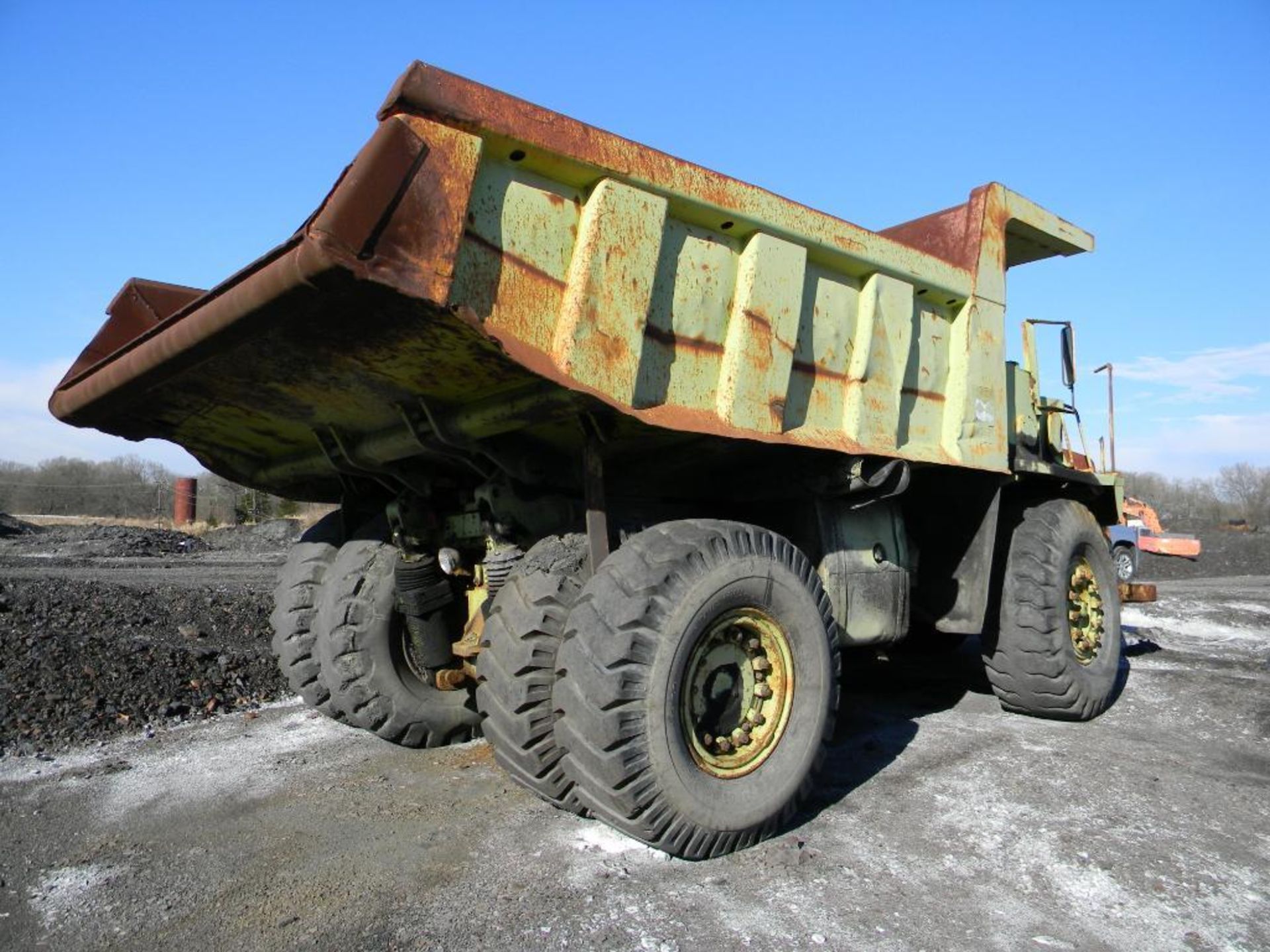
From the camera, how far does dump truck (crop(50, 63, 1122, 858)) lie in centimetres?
297

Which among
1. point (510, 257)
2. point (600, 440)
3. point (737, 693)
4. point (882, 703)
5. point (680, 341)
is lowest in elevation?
point (882, 703)

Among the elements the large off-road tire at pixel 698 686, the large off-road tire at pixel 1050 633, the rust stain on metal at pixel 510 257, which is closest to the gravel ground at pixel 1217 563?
the large off-road tire at pixel 1050 633

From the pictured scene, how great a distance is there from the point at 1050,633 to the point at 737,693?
2.70m

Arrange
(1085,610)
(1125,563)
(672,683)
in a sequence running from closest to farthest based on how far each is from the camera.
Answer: (672,683) < (1085,610) < (1125,563)

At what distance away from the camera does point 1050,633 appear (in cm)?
546

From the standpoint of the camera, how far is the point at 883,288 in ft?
14.7

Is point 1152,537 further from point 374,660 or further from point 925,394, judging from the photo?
point 374,660

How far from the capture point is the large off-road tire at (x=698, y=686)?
3195 millimetres

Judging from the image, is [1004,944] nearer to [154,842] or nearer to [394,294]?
[394,294]

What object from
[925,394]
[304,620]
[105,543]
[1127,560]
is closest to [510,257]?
[925,394]

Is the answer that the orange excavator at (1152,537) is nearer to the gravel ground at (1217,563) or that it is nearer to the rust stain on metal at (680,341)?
the gravel ground at (1217,563)

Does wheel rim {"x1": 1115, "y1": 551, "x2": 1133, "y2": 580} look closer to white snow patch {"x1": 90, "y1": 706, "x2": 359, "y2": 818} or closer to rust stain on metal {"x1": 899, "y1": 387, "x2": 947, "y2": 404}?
rust stain on metal {"x1": 899, "y1": 387, "x2": 947, "y2": 404}

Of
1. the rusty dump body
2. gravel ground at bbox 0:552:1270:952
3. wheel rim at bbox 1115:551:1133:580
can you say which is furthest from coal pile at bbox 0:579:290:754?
wheel rim at bbox 1115:551:1133:580

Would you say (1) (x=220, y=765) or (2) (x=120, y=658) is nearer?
(1) (x=220, y=765)
